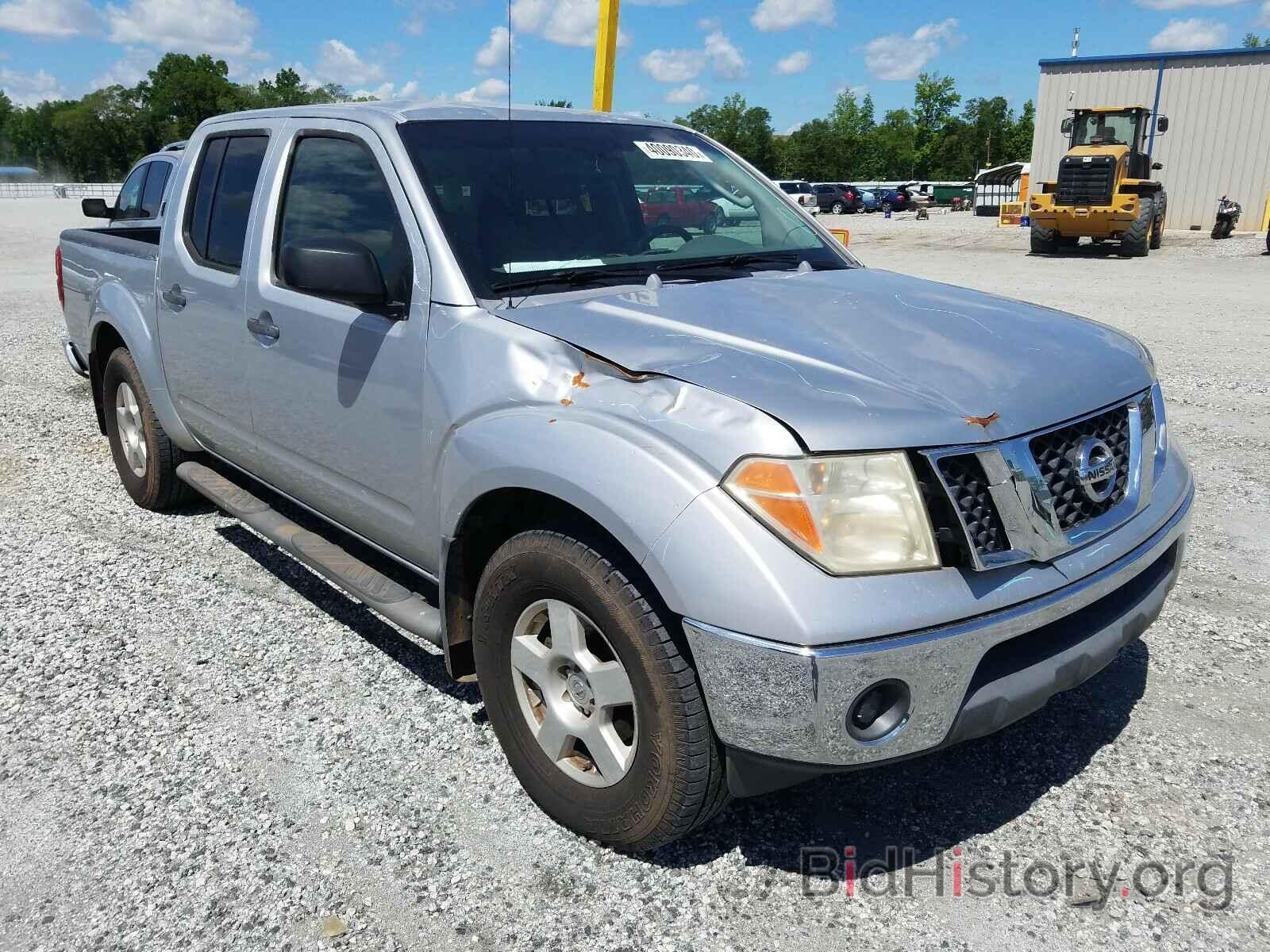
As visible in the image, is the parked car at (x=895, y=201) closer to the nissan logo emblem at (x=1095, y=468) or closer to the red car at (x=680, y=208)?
the red car at (x=680, y=208)

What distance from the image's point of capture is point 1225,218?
2766cm

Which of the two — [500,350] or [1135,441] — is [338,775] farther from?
[1135,441]

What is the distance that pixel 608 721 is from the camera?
8.43 feet

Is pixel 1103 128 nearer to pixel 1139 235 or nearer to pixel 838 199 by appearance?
pixel 1139 235

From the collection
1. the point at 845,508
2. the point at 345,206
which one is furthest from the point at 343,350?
the point at 845,508

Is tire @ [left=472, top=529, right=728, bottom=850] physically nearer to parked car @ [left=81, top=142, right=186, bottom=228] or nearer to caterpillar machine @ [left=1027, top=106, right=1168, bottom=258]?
parked car @ [left=81, top=142, right=186, bottom=228]

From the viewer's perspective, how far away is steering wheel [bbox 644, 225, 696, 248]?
350 centimetres

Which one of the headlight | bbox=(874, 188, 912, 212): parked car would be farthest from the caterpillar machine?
the headlight

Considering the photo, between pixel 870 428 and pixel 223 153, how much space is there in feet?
11.1

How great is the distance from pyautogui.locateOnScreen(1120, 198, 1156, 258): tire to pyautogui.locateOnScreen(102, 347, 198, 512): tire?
21706 millimetres

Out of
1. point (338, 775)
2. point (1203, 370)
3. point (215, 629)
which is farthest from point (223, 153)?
point (1203, 370)

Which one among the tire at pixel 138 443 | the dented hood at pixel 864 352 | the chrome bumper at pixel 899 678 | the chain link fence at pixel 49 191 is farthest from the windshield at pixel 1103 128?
the chain link fence at pixel 49 191

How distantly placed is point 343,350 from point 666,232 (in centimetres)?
117

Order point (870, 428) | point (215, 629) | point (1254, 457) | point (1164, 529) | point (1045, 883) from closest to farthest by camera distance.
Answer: point (870, 428), point (1045, 883), point (1164, 529), point (215, 629), point (1254, 457)
